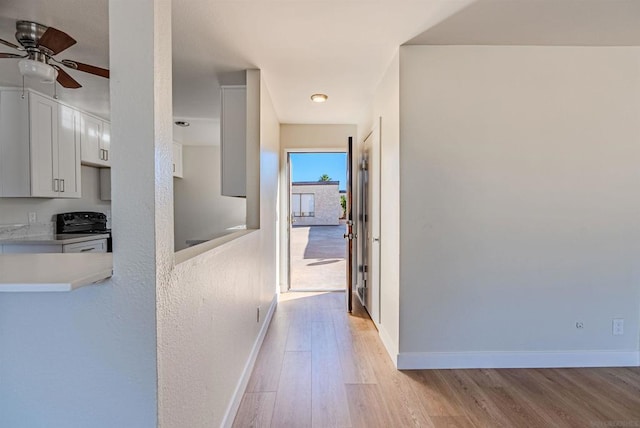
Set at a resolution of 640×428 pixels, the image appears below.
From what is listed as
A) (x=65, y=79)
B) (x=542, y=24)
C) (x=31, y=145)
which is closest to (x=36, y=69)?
(x=65, y=79)

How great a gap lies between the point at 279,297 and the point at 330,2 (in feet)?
10.7

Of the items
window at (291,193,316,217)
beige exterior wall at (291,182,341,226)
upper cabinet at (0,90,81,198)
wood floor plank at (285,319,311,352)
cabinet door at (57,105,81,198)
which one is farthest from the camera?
window at (291,193,316,217)

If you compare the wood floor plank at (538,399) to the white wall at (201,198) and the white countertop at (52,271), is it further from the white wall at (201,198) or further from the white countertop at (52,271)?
the white wall at (201,198)

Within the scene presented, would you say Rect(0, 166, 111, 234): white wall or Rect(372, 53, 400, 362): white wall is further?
Rect(0, 166, 111, 234): white wall

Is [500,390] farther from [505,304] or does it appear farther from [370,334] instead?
[370,334]

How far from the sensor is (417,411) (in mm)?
1824

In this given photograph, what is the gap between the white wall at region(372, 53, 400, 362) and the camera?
2.33 metres

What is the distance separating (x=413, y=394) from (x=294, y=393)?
754mm

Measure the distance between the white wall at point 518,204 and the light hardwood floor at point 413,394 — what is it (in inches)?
6.6

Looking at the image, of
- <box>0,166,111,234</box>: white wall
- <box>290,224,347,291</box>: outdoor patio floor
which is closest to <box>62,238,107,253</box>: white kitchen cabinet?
<box>0,166,111,234</box>: white wall

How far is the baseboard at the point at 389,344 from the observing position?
234 centimetres

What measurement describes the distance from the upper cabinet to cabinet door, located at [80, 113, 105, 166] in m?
0.29

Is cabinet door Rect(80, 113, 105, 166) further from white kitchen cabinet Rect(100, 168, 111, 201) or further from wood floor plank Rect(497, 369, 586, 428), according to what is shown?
wood floor plank Rect(497, 369, 586, 428)

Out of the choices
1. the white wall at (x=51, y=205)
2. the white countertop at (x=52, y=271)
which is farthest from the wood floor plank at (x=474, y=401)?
the white wall at (x=51, y=205)
